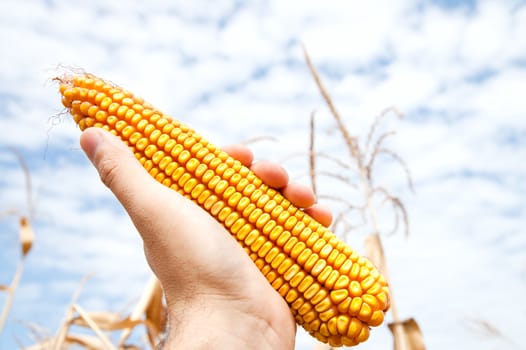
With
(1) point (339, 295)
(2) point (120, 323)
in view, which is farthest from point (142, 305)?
(1) point (339, 295)

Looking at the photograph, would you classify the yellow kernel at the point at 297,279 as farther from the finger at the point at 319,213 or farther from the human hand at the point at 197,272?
the finger at the point at 319,213

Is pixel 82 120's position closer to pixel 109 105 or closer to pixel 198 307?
pixel 109 105

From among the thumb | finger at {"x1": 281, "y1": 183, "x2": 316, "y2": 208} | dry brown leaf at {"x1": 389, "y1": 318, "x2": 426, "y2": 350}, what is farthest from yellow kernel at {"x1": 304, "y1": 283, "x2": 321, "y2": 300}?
dry brown leaf at {"x1": 389, "y1": 318, "x2": 426, "y2": 350}

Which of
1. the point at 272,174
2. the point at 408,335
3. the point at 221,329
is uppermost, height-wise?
the point at 272,174

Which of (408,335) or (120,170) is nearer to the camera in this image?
(120,170)

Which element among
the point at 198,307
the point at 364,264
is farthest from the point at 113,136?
the point at 364,264

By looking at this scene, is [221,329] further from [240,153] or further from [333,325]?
[240,153]
